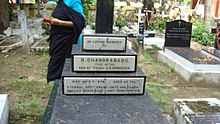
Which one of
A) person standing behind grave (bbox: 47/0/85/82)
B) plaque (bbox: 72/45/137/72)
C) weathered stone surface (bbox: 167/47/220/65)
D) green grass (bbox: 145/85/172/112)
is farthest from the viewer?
weathered stone surface (bbox: 167/47/220/65)

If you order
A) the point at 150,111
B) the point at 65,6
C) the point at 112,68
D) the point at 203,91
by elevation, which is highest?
the point at 65,6

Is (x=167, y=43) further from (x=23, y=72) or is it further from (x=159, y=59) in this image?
(x=23, y=72)

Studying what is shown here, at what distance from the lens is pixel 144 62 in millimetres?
5812

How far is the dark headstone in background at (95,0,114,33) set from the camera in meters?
2.80

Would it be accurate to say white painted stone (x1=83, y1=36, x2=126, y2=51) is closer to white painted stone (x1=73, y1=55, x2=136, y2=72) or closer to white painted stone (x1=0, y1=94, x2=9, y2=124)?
white painted stone (x1=73, y1=55, x2=136, y2=72)

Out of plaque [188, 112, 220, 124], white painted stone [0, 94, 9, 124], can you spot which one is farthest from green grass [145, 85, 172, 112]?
white painted stone [0, 94, 9, 124]

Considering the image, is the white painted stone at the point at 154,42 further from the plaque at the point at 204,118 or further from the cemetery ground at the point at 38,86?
the plaque at the point at 204,118

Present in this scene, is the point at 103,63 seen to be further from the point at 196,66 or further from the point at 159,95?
the point at 196,66

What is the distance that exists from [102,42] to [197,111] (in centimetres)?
124

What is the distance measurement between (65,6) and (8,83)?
196 centimetres

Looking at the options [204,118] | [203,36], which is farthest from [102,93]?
[203,36]

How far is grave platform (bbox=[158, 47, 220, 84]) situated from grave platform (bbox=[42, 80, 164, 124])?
2675mm

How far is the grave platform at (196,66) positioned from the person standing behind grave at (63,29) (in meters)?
2.33

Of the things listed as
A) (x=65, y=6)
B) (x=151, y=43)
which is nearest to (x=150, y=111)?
(x=65, y=6)
